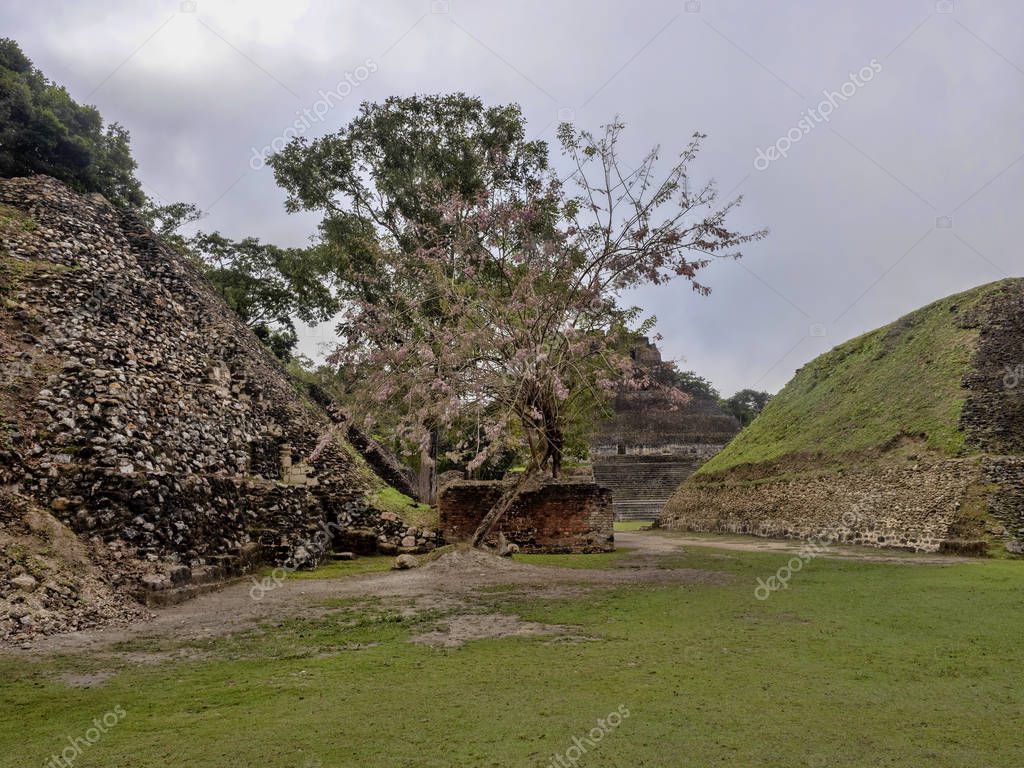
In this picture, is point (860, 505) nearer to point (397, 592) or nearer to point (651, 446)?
point (397, 592)

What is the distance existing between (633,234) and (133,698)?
9.34 m

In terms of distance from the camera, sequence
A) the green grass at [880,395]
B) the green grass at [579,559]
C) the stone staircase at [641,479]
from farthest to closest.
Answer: the stone staircase at [641,479]
the green grass at [880,395]
the green grass at [579,559]

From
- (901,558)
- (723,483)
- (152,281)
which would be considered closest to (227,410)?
(152,281)

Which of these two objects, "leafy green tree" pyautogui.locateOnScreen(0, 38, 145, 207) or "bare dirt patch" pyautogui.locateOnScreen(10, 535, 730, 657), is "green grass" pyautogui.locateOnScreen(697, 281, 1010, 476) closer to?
"bare dirt patch" pyautogui.locateOnScreen(10, 535, 730, 657)

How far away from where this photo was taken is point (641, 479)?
34812 mm

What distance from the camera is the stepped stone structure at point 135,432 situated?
714cm

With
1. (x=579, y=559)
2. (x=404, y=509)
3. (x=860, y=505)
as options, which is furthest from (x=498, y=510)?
(x=860, y=505)

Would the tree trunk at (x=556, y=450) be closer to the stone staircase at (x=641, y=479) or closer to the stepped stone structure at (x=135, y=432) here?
the stepped stone structure at (x=135, y=432)

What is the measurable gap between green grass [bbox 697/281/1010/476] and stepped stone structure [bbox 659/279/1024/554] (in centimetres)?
5

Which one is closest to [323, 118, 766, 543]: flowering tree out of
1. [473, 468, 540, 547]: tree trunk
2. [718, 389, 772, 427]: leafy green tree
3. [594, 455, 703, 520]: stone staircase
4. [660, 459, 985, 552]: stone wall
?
[473, 468, 540, 547]: tree trunk

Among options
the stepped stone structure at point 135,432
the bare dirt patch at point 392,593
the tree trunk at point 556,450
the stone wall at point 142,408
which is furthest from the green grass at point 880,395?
the stone wall at point 142,408

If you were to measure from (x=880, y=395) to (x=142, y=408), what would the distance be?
702 inches

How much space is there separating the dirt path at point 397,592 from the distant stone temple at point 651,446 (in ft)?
74.0

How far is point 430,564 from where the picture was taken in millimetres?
9594
